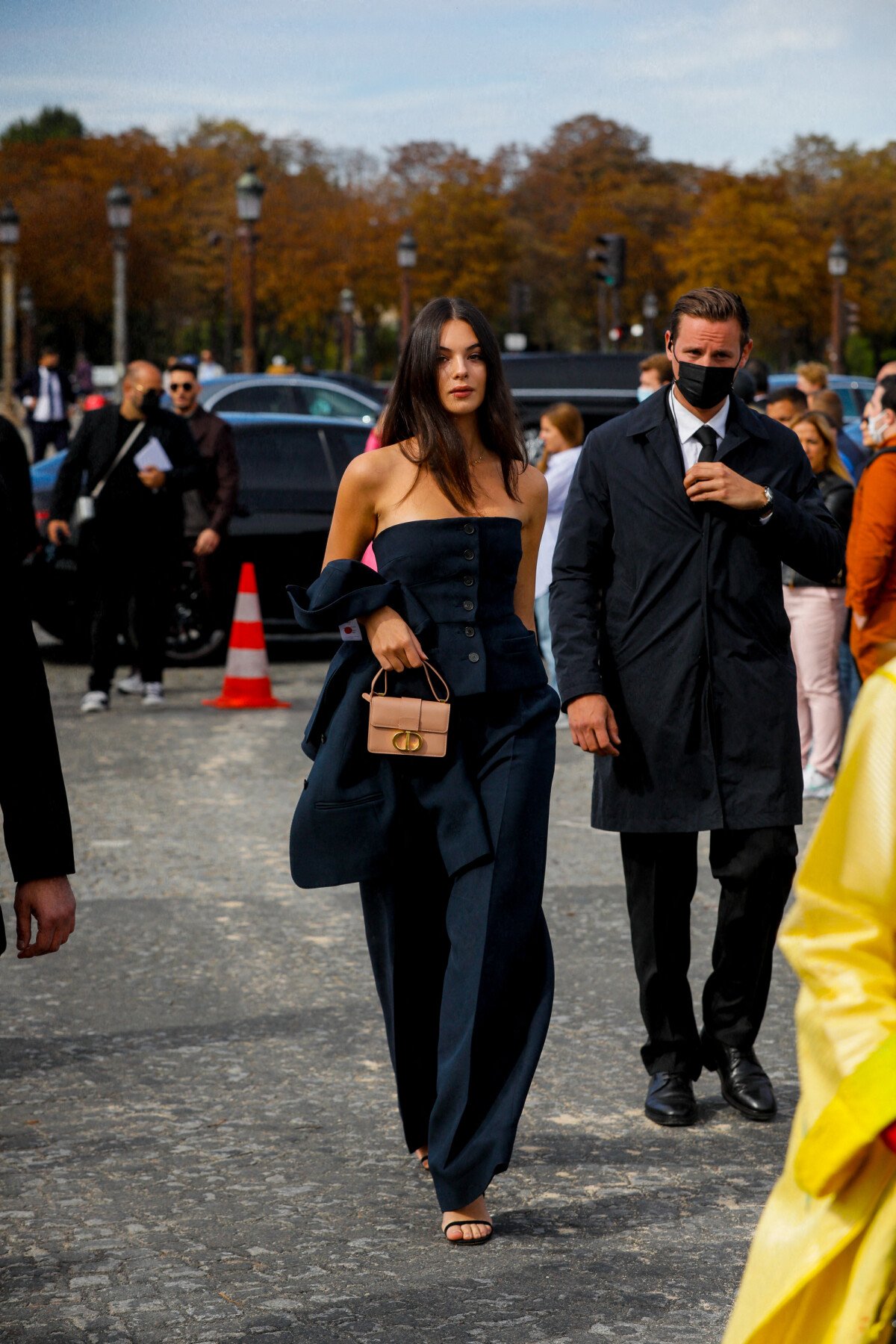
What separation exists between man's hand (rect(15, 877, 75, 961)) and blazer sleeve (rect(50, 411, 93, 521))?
28.7 feet

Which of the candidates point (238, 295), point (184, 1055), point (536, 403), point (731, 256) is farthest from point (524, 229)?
point (184, 1055)

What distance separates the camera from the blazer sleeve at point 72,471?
11617mm

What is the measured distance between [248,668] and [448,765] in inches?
311

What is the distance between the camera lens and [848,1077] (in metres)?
1.95

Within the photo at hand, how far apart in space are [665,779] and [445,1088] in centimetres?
110

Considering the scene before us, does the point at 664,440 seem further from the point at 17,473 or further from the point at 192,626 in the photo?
the point at 192,626

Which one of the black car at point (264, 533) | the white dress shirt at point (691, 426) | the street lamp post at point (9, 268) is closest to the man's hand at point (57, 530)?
the black car at point (264, 533)

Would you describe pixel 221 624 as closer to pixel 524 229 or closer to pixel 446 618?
A: pixel 446 618

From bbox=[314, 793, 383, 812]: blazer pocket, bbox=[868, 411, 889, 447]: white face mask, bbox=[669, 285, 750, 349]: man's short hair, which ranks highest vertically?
bbox=[669, 285, 750, 349]: man's short hair

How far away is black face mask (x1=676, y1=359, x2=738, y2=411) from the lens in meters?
4.76

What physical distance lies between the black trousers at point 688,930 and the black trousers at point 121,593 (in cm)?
705

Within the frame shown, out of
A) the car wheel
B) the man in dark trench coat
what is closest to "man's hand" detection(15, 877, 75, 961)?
the man in dark trench coat

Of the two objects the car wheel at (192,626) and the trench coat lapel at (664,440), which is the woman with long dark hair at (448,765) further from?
the car wheel at (192,626)

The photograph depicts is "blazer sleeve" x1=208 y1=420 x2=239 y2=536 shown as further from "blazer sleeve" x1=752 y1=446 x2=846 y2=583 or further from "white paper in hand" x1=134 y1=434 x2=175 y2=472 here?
"blazer sleeve" x1=752 y1=446 x2=846 y2=583
